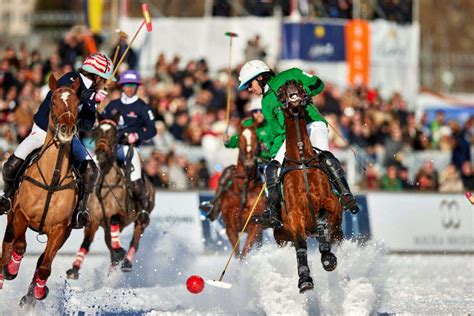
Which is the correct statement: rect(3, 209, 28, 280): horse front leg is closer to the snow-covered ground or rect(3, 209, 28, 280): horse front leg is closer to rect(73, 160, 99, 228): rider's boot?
the snow-covered ground

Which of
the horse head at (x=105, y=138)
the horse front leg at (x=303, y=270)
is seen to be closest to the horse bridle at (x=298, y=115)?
the horse front leg at (x=303, y=270)

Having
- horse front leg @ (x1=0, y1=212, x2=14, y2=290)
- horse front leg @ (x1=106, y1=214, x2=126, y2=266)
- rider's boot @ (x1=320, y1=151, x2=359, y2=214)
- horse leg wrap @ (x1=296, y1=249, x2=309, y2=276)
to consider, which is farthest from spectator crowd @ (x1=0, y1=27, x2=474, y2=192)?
horse leg wrap @ (x1=296, y1=249, x2=309, y2=276)

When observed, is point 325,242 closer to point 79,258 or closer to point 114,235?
point 114,235

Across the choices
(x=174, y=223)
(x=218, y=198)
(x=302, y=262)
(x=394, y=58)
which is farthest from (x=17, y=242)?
(x=394, y=58)

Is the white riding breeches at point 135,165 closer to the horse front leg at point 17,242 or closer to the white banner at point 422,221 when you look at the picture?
the horse front leg at point 17,242

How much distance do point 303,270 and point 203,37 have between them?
54.5 feet

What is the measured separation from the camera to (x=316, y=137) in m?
13.6

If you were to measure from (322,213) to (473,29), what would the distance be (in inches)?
2141

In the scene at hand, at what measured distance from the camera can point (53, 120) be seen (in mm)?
12281

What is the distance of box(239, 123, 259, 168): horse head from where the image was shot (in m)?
16.6

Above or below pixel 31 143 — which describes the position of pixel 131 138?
below

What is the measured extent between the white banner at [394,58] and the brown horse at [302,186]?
15973 mm

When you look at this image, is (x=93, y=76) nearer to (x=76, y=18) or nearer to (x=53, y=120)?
(x=53, y=120)

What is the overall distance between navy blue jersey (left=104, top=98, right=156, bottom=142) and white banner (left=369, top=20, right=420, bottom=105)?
12.8 metres
